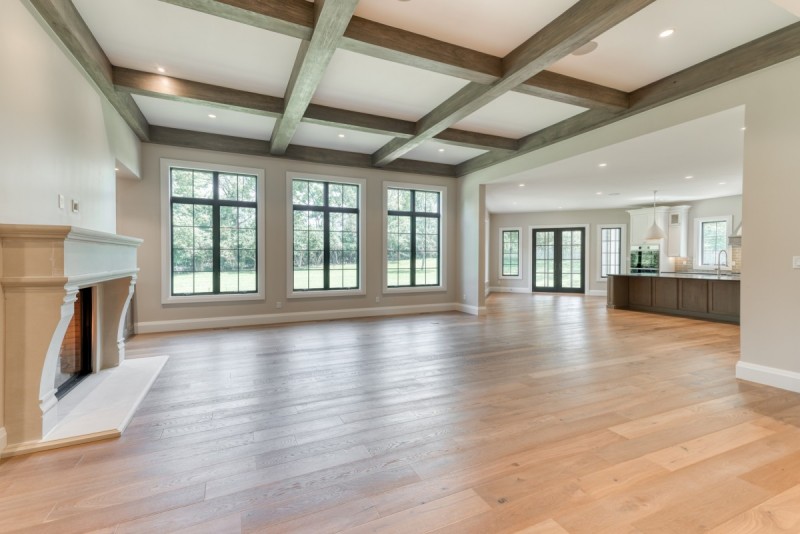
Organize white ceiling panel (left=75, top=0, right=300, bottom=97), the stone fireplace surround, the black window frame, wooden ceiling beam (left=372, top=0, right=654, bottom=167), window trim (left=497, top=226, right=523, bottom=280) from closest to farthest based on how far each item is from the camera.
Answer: the stone fireplace surround < wooden ceiling beam (left=372, top=0, right=654, bottom=167) < white ceiling panel (left=75, top=0, right=300, bottom=97) < the black window frame < window trim (left=497, top=226, right=523, bottom=280)

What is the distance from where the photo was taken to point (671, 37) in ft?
10.3

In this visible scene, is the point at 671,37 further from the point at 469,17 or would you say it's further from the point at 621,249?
the point at 621,249

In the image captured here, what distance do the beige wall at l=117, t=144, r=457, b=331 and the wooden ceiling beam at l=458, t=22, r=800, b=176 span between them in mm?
3067

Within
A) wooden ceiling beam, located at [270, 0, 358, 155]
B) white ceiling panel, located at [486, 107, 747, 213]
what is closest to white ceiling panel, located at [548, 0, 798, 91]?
white ceiling panel, located at [486, 107, 747, 213]

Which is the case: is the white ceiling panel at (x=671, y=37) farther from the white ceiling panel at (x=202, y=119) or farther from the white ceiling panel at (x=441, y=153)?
the white ceiling panel at (x=202, y=119)

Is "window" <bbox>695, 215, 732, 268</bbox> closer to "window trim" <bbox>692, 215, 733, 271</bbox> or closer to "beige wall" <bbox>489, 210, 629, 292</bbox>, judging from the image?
"window trim" <bbox>692, 215, 733, 271</bbox>

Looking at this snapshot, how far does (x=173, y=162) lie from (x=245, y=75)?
8.30 ft

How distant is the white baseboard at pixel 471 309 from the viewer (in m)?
7.15

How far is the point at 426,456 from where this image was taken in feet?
6.73

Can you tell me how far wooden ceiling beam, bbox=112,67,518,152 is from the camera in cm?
382

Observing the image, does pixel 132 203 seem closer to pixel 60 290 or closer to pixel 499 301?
pixel 60 290

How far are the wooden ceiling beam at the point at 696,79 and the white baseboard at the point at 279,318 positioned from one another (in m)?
3.79

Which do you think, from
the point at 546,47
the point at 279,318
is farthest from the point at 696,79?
the point at 279,318

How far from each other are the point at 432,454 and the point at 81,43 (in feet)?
13.6
